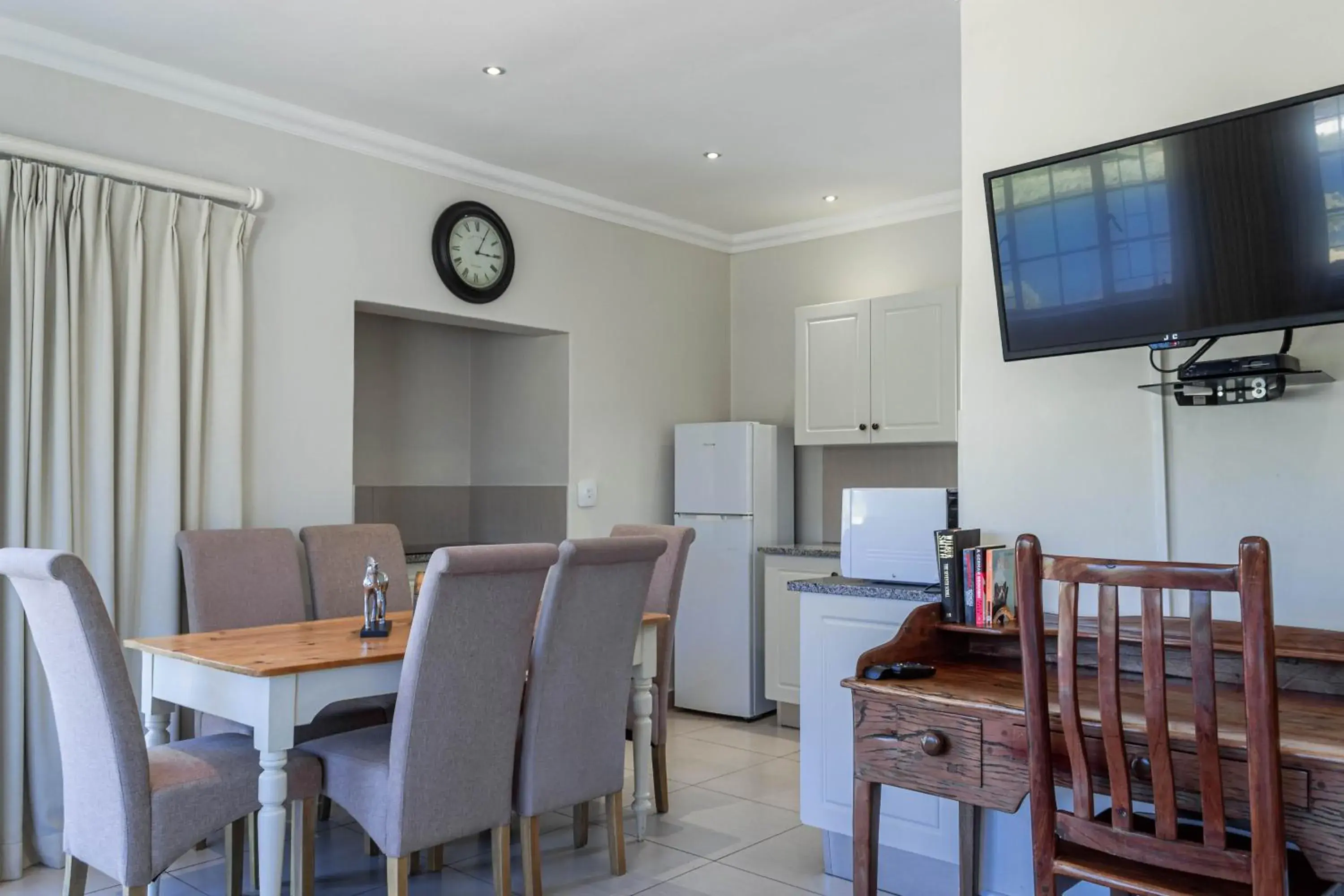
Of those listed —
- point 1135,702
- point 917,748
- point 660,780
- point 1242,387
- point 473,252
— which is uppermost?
point 473,252

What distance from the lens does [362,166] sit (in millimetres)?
4156

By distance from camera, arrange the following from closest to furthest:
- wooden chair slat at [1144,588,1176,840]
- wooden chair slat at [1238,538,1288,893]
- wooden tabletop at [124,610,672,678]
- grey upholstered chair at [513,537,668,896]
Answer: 1. wooden chair slat at [1238,538,1288,893]
2. wooden chair slat at [1144,588,1176,840]
3. wooden tabletop at [124,610,672,678]
4. grey upholstered chair at [513,537,668,896]

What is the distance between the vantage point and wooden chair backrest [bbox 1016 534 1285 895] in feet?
5.35

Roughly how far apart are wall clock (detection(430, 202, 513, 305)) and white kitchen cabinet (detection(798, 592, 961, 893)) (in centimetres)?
→ 220

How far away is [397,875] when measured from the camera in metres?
2.43

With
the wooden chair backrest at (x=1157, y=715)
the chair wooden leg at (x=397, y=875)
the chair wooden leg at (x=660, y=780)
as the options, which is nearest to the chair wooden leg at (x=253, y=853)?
the chair wooden leg at (x=397, y=875)

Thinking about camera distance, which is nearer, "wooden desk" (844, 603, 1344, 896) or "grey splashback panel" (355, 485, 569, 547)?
"wooden desk" (844, 603, 1344, 896)

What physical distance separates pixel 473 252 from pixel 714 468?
1.59m

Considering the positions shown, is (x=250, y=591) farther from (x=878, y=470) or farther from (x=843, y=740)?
(x=878, y=470)

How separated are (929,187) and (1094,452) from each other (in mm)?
2469

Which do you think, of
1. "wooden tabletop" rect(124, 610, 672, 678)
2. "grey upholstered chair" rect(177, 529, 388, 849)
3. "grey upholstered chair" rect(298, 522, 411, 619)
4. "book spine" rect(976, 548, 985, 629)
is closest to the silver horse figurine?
"wooden tabletop" rect(124, 610, 672, 678)

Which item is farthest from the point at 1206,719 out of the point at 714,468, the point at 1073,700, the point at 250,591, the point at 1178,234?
the point at 714,468

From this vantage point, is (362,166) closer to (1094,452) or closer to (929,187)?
(929,187)

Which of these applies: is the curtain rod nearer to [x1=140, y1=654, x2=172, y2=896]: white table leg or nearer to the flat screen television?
A: [x1=140, y1=654, x2=172, y2=896]: white table leg
